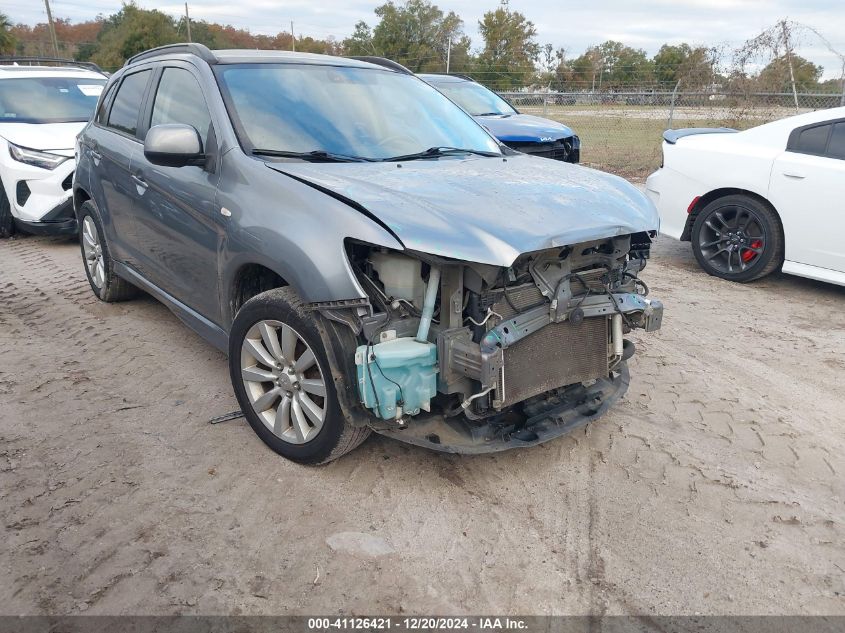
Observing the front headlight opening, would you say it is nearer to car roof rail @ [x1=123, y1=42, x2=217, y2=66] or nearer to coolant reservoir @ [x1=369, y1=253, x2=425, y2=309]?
car roof rail @ [x1=123, y1=42, x2=217, y2=66]

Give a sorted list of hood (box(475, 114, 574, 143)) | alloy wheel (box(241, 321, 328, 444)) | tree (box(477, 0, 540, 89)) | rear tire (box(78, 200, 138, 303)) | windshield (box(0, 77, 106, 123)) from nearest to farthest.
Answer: alloy wheel (box(241, 321, 328, 444)), rear tire (box(78, 200, 138, 303)), windshield (box(0, 77, 106, 123)), hood (box(475, 114, 574, 143)), tree (box(477, 0, 540, 89))

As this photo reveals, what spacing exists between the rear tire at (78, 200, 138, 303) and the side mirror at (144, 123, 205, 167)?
205cm

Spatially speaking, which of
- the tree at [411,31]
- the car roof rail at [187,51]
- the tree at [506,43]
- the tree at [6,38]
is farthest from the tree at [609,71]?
the tree at [6,38]

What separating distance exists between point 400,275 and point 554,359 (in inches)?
33.5

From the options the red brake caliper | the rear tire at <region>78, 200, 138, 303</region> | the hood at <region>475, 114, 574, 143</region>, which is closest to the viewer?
the rear tire at <region>78, 200, 138, 303</region>

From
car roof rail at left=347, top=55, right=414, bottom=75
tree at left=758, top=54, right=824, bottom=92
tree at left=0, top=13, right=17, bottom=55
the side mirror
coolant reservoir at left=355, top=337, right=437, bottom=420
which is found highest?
tree at left=0, top=13, right=17, bottom=55

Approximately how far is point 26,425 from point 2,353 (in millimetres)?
1253

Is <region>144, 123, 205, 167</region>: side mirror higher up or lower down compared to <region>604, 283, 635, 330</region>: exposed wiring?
higher up

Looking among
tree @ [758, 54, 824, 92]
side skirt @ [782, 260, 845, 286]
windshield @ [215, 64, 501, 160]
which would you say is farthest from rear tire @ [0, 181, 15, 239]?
tree @ [758, 54, 824, 92]

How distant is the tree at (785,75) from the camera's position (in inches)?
637

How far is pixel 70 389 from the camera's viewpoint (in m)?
3.99

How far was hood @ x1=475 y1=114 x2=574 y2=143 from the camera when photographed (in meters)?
8.54

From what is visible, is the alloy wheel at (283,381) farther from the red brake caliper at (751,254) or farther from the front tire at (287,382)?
the red brake caliper at (751,254)

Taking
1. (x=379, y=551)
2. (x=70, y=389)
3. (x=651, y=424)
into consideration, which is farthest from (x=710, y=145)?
(x=70, y=389)
